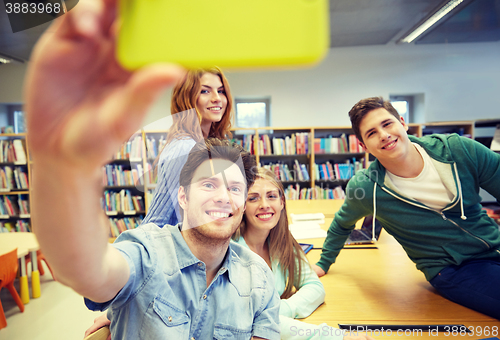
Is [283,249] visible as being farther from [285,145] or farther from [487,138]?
[285,145]

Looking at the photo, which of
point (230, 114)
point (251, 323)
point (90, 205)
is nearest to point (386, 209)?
point (251, 323)

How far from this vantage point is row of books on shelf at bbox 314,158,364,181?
1126 mm

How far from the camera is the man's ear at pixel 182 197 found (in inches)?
15.5

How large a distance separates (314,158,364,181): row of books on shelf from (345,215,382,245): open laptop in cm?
26

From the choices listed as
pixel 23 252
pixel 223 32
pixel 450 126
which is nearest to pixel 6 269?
pixel 23 252

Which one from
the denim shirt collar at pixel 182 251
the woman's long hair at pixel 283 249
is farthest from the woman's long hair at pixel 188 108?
the woman's long hair at pixel 283 249

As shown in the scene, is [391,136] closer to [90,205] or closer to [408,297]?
[408,297]

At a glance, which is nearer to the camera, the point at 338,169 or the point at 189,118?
the point at 189,118

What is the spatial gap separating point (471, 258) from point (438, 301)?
7.3 inches

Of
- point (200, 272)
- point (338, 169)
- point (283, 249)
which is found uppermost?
point (338, 169)

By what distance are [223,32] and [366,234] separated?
4.86ft

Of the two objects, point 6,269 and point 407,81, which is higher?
point 407,81

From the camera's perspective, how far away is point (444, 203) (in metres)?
0.87

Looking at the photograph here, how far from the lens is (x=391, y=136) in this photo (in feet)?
2.54
